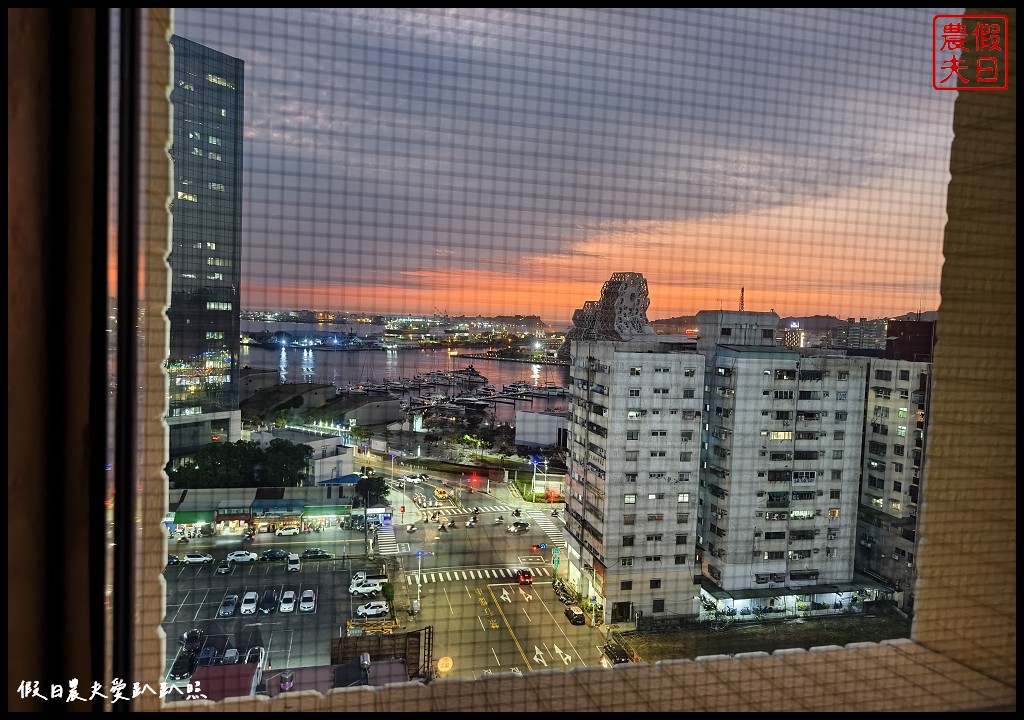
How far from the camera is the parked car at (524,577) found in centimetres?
580

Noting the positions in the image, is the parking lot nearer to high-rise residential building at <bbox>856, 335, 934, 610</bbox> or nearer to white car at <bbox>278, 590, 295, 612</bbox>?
white car at <bbox>278, 590, 295, 612</bbox>

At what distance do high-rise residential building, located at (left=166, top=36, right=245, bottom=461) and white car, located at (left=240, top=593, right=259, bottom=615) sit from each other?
56.7 inches

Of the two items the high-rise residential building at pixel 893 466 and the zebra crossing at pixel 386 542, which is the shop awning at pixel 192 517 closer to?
the zebra crossing at pixel 386 542

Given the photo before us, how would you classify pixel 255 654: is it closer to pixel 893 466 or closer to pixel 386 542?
pixel 386 542

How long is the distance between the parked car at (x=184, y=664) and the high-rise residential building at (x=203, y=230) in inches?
59.5

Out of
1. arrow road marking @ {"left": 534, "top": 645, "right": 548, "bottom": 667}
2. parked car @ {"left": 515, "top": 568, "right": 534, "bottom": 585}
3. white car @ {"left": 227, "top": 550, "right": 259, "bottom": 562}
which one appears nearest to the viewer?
arrow road marking @ {"left": 534, "top": 645, "right": 548, "bottom": 667}

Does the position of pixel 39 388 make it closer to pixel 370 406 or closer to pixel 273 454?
pixel 273 454

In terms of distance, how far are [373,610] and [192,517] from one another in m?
2.36

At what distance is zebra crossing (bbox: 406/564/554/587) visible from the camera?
5598 millimetres

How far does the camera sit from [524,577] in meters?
5.86

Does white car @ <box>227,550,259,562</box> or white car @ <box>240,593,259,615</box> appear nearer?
white car @ <box>240,593,259,615</box>

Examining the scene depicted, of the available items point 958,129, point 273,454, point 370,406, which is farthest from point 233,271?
point 370,406

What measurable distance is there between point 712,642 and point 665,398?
2.18 m

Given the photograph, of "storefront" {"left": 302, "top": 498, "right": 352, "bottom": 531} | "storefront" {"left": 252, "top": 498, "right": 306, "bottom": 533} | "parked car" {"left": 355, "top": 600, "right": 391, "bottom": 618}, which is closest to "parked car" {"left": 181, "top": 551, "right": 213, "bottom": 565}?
"storefront" {"left": 252, "top": 498, "right": 306, "bottom": 533}
